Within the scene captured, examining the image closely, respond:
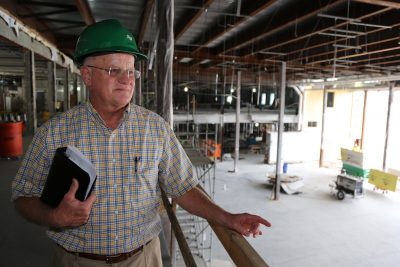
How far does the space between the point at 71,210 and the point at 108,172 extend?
0.95 feet

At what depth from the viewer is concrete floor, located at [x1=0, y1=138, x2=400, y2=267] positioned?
9.89 feet

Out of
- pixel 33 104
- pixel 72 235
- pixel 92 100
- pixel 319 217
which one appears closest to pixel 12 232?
pixel 72 235

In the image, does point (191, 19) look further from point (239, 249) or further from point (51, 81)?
point (51, 81)

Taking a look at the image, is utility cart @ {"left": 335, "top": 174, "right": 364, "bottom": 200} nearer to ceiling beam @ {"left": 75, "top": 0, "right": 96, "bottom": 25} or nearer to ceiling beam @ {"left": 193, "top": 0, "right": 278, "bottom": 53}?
ceiling beam @ {"left": 193, "top": 0, "right": 278, "bottom": 53}

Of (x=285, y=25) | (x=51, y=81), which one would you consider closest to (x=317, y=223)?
(x=285, y=25)

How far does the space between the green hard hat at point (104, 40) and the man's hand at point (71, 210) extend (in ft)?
1.94

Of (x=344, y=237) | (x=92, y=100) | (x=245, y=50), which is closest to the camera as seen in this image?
(x=92, y=100)

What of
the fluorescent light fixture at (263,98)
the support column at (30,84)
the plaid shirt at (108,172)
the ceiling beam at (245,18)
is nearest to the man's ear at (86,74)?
the plaid shirt at (108,172)

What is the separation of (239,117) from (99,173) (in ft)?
45.8

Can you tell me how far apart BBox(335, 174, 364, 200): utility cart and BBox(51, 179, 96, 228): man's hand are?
11.9m

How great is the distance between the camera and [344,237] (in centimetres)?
831

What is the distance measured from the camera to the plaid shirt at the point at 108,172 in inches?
52.0

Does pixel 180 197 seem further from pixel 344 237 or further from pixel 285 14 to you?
pixel 344 237

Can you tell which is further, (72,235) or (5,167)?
(5,167)
